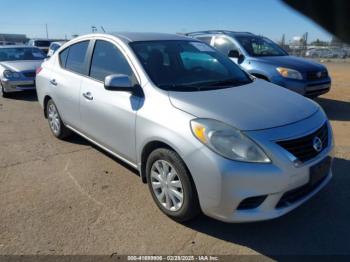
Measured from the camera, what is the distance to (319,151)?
317cm

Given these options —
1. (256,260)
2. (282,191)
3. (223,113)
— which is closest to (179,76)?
(223,113)

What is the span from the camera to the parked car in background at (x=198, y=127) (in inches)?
112

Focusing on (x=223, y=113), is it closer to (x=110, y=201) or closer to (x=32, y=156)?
(x=110, y=201)

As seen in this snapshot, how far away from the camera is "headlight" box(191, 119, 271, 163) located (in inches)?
112

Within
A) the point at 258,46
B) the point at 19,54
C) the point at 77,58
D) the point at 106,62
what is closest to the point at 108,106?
the point at 106,62

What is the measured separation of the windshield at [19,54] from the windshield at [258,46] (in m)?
6.24

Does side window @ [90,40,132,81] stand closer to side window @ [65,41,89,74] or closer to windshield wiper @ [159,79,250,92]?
side window @ [65,41,89,74]

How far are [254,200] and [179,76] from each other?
1.60 m

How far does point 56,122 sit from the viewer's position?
5609mm

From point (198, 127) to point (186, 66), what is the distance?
1.33 m

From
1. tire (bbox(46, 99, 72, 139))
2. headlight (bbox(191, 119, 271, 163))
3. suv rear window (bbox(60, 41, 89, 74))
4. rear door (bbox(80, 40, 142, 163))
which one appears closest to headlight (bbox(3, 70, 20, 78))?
tire (bbox(46, 99, 72, 139))

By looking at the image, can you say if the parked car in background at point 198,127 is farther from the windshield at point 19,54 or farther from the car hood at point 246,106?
the windshield at point 19,54

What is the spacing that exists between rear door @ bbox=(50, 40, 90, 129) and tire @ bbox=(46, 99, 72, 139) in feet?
0.74

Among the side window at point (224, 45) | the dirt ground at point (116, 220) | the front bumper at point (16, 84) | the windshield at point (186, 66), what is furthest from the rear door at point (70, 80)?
the front bumper at point (16, 84)
